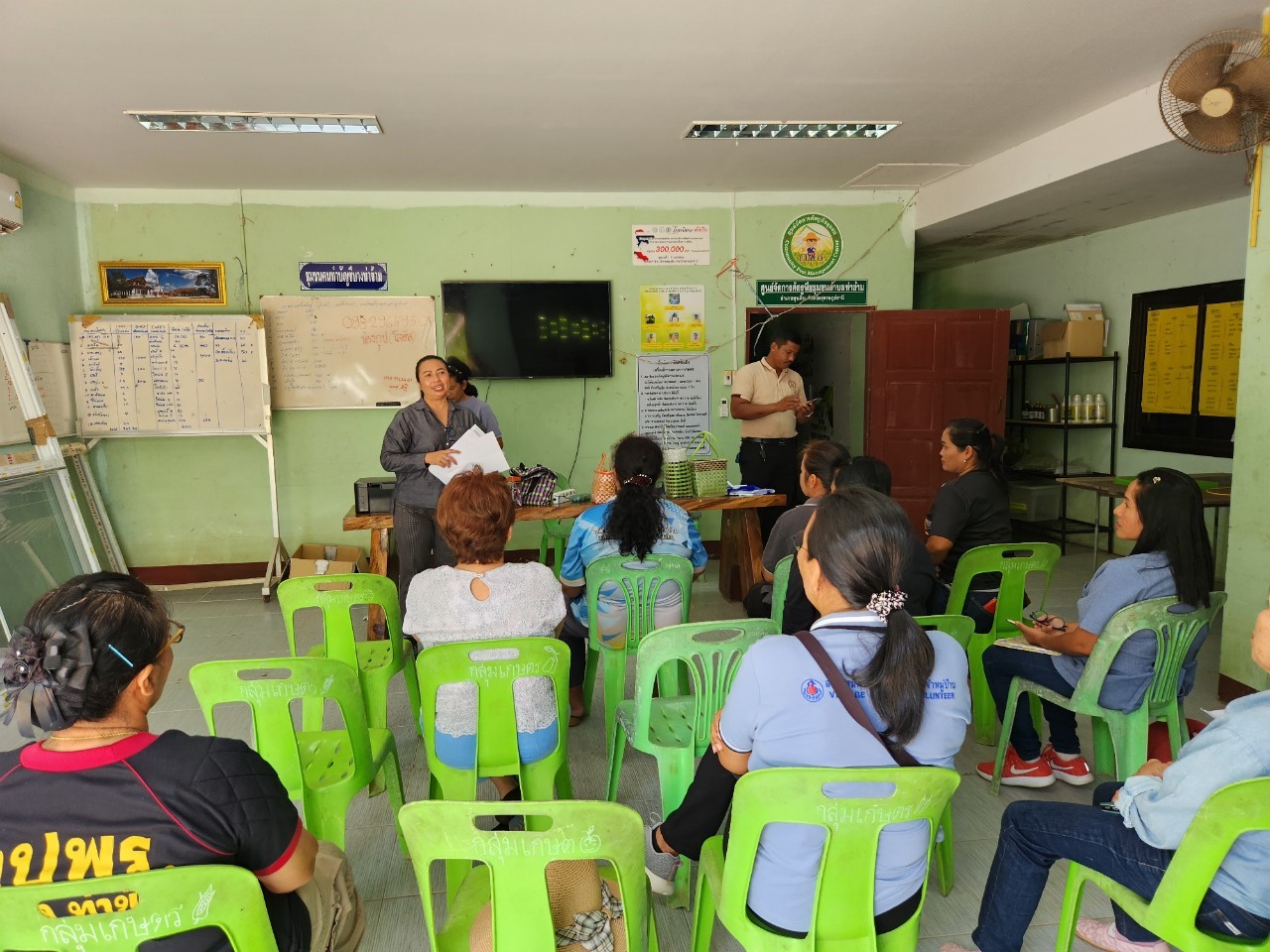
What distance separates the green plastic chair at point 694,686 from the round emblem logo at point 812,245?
14.0 ft

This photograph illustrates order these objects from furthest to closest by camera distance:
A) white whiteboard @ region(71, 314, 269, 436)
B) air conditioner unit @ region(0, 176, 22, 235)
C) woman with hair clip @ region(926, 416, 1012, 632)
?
white whiteboard @ region(71, 314, 269, 436)
air conditioner unit @ region(0, 176, 22, 235)
woman with hair clip @ region(926, 416, 1012, 632)

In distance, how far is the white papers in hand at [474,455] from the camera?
3.87 meters

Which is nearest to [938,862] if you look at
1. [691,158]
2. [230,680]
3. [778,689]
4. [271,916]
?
[778,689]

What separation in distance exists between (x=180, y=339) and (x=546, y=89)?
323 centimetres

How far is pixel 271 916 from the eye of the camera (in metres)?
1.27

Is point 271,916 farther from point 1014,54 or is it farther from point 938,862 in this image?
point 1014,54

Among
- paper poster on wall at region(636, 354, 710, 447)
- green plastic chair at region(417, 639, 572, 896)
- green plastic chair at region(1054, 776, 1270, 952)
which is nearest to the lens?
green plastic chair at region(1054, 776, 1270, 952)

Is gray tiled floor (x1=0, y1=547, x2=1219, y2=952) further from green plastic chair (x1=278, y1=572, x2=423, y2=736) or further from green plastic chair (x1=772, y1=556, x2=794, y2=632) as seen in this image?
green plastic chair (x1=772, y1=556, x2=794, y2=632)

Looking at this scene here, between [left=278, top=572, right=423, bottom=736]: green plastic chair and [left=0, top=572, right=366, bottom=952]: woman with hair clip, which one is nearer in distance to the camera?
[left=0, top=572, right=366, bottom=952]: woman with hair clip

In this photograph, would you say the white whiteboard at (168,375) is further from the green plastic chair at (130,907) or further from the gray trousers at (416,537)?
the green plastic chair at (130,907)

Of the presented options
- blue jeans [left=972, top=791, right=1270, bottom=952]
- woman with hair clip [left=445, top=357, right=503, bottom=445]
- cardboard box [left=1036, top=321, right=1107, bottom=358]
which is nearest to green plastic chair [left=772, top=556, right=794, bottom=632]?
blue jeans [left=972, top=791, right=1270, bottom=952]

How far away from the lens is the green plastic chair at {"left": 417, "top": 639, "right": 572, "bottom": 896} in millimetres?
1925

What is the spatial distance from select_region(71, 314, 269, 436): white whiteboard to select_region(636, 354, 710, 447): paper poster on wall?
2620 mm

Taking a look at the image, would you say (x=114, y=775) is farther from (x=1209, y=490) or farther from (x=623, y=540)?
(x=1209, y=490)
